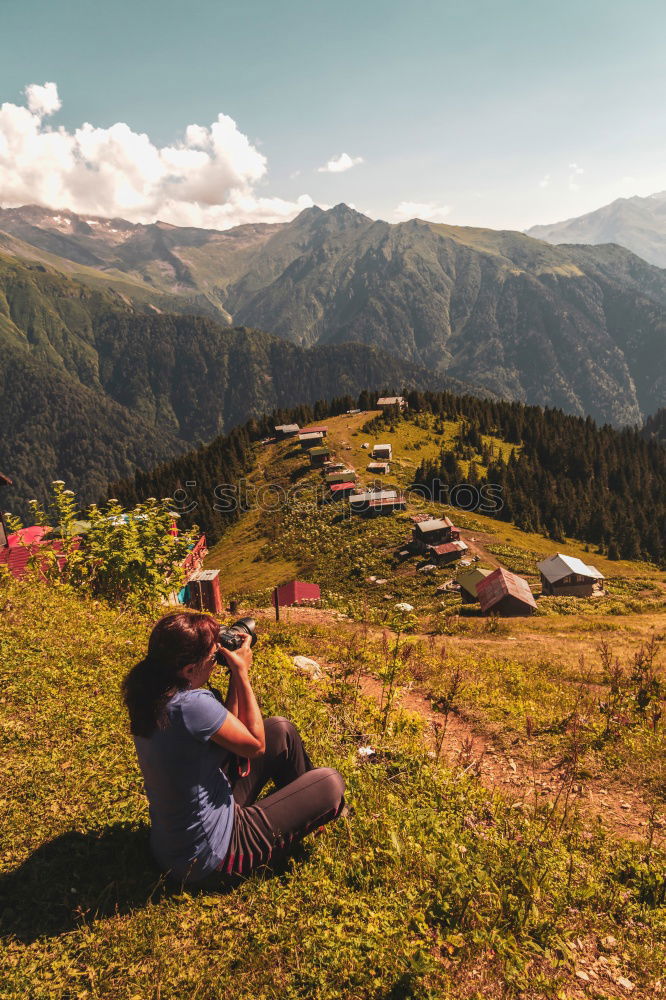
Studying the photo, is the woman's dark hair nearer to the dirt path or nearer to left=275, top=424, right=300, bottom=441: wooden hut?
the dirt path

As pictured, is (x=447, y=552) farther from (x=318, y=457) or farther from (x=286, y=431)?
(x=286, y=431)

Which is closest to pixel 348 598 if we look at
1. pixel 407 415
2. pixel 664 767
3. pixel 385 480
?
pixel 385 480

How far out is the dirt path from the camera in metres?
6.03

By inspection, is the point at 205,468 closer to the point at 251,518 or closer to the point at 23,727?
the point at 251,518

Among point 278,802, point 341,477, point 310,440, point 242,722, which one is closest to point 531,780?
point 278,802

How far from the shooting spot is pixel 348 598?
5103 cm

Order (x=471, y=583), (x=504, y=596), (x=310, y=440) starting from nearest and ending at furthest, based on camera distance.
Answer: (x=504, y=596) < (x=471, y=583) < (x=310, y=440)

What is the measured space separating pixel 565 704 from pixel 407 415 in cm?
11088

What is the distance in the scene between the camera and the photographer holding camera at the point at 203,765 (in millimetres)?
3766

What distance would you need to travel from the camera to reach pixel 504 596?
141 feet

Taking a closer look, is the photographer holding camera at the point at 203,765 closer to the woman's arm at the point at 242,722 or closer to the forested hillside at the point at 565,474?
the woman's arm at the point at 242,722

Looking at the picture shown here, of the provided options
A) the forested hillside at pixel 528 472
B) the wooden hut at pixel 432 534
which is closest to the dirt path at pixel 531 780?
the wooden hut at pixel 432 534

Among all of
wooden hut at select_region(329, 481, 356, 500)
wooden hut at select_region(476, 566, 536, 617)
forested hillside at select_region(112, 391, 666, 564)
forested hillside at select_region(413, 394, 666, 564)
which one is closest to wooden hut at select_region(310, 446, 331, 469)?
wooden hut at select_region(329, 481, 356, 500)

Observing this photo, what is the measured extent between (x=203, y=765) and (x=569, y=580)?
56279mm
